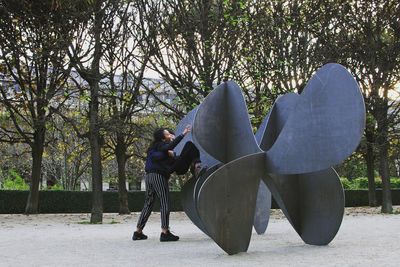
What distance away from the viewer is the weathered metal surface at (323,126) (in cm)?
704

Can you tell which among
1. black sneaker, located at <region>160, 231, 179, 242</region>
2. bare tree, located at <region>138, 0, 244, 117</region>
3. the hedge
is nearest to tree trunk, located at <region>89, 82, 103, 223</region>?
bare tree, located at <region>138, 0, 244, 117</region>

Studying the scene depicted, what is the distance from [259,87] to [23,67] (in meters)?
9.11

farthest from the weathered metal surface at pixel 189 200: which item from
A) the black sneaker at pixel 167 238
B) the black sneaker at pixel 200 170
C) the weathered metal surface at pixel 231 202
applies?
the weathered metal surface at pixel 231 202

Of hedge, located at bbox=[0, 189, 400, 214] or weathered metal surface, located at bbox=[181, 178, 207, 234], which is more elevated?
hedge, located at bbox=[0, 189, 400, 214]

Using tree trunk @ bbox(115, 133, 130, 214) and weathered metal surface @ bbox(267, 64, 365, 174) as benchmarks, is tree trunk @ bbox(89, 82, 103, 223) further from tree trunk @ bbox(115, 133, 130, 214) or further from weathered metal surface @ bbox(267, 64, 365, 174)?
weathered metal surface @ bbox(267, 64, 365, 174)

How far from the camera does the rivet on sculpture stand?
7.15m

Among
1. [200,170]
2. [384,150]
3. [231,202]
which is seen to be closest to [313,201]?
[231,202]

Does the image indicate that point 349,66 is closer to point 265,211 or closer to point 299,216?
point 265,211

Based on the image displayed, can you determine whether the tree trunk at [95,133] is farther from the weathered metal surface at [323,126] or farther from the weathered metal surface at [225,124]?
the weathered metal surface at [323,126]

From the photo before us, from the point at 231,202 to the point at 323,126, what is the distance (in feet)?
5.26

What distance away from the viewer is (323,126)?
7.27 metres

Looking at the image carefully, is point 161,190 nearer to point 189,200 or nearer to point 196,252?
point 189,200

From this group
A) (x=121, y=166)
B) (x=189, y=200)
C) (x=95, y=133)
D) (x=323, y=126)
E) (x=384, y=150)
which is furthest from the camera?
(x=121, y=166)

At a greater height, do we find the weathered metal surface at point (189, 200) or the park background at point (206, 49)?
the park background at point (206, 49)
